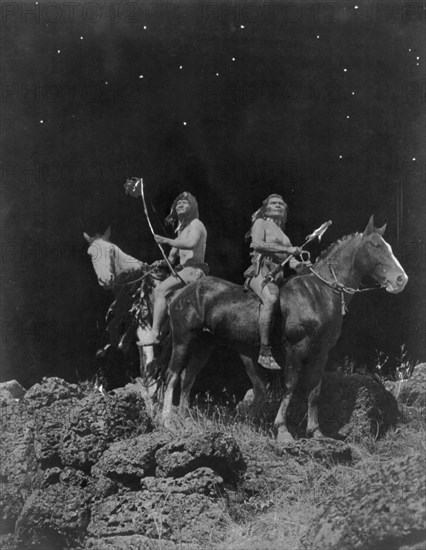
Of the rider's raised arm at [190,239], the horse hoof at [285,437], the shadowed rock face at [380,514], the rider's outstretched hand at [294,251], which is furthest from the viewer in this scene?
the rider's raised arm at [190,239]

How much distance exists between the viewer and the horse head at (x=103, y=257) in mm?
12461

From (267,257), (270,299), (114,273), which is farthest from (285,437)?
(114,273)

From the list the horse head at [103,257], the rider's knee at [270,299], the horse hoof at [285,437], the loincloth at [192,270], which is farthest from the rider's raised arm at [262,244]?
the horse head at [103,257]

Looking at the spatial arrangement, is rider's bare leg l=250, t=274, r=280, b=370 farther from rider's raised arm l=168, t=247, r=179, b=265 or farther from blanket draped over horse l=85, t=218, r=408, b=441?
rider's raised arm l=168, t=247, r=179, b=265

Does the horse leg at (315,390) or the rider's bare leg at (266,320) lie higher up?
the rider's bare leg at (266,320)

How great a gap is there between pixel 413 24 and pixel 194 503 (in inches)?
212

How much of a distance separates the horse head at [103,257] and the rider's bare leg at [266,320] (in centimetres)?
210

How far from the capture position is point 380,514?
26.4 ft

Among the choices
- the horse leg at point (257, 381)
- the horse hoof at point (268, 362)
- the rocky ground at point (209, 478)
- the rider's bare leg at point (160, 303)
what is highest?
the rider's bare leg at point (160, 303)

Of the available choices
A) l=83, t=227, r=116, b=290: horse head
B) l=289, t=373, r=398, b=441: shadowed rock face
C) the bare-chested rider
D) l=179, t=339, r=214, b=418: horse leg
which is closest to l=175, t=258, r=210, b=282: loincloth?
the bare-chested rider

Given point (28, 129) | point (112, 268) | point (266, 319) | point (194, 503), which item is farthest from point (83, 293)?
point (194, 503)

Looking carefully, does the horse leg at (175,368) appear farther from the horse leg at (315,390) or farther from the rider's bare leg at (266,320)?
the horse leg at (315,390)

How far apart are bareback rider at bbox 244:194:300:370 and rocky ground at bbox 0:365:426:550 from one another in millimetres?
947

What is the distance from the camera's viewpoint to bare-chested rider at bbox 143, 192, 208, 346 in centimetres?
1177
